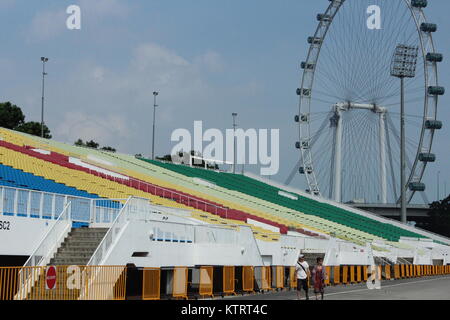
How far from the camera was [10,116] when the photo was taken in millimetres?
83000

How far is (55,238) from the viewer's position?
25.2 m

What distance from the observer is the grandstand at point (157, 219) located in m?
25.3

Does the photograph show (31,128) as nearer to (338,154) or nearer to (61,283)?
(338,154)

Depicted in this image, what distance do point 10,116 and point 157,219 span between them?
57.2m

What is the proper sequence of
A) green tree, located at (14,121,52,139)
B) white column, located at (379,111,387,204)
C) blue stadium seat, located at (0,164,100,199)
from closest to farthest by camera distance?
blue stadium seat, located at (0,164,100,199), green tree, located at (14,121,52,139), white column, located at (379,111,387,204)

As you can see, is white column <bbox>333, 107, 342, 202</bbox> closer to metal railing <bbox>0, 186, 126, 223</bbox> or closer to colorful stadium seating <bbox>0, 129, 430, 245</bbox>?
colorful stadium seating <bbox>0, 129, 430, 245</bbox>

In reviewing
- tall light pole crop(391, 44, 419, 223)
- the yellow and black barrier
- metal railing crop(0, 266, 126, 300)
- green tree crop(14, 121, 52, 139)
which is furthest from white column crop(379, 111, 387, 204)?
metal railing crop(0, 266, 126, 300)

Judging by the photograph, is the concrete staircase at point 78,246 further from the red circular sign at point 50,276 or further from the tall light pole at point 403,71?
the tall light pole at point 403,71

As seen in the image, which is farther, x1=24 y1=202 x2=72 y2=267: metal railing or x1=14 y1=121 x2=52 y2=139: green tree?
x1=14 y1=121 x2=52 y2=139: green tree

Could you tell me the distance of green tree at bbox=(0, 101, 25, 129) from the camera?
8225cm

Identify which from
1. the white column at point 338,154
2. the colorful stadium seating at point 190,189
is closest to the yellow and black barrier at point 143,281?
the colorful stadium seating at point 190,189

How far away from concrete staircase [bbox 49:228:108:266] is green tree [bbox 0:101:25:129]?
59128 mm
